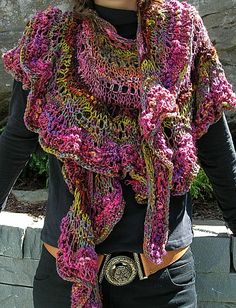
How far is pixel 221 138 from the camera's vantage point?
1.85 m

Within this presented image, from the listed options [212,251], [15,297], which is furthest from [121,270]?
[15,297]

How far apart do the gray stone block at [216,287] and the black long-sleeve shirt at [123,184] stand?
0.46 metres

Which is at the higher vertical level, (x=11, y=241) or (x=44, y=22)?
(x=44, y=22)

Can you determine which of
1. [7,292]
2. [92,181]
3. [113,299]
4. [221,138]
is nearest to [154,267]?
[113,299]

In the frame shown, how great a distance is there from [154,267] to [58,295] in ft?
0.94

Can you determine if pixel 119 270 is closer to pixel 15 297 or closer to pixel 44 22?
pixel 44 22

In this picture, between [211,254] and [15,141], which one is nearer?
[15,141]

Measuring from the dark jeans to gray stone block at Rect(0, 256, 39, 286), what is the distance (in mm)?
611

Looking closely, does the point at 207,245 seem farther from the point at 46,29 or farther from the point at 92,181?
the point at 46,29

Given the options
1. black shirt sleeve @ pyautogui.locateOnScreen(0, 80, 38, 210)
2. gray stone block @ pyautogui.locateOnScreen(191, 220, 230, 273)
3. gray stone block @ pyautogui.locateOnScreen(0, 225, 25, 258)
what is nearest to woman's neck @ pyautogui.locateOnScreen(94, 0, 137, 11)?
black shirt sleeve @ pyautogui.locateOnScreen(0, 80, 38, 210)

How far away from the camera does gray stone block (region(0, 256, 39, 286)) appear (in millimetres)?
2459

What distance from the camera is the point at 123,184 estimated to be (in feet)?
5.69

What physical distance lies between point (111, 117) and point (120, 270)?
0.41m

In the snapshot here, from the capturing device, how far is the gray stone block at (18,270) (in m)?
2.46
